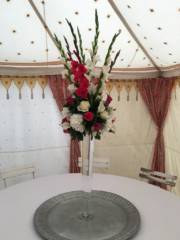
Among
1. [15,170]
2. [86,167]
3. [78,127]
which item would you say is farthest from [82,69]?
[15,170]

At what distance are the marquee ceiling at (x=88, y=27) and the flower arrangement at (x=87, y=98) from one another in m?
1.11

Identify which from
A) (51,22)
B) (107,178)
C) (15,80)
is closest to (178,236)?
(107,178)

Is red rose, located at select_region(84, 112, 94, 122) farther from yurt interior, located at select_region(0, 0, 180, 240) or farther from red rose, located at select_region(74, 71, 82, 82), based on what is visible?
red rose, located at select_region(74, 71, 82, 82)

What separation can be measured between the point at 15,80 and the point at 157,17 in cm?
249

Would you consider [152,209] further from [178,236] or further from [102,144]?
[102,144]

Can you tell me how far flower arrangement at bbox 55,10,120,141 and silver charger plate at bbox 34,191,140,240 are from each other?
65 centimetres

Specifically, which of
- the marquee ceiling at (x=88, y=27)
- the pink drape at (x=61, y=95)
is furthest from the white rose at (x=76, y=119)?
the pink drape at (x=61, y=95)

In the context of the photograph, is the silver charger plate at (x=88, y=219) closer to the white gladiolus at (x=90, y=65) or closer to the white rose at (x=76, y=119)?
the white rose at (x=76, y=119)

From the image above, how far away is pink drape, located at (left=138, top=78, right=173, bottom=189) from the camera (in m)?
3.95

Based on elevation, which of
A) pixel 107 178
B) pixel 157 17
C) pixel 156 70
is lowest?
pixel 107 178

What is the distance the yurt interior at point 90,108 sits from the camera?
4.96ft

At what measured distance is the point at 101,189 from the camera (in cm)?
217

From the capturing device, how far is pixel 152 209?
5.82 ft

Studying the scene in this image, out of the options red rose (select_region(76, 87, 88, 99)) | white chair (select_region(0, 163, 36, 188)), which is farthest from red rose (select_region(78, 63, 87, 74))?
white chair (select_region(0, 163, 36, 188))
